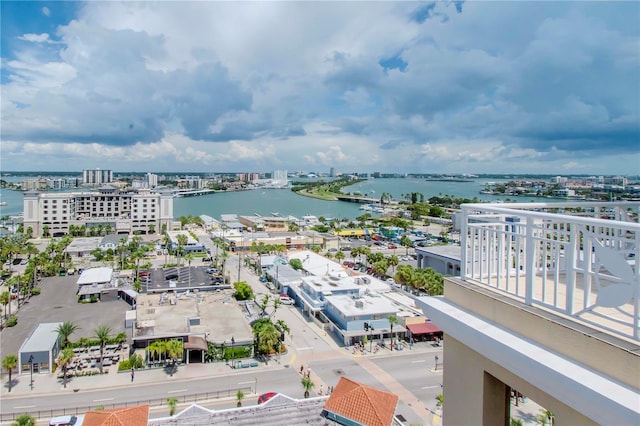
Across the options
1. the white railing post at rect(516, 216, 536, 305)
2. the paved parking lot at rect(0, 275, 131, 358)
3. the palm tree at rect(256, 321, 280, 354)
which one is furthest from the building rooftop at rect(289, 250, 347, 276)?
the white railing post at rect(516, 216, 536, 305)

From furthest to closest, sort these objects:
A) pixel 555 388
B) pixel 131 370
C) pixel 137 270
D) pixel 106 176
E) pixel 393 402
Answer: pixel 106 176
pixel 137 270
pixel 131 370
pixel 393 402
pixel 555 388

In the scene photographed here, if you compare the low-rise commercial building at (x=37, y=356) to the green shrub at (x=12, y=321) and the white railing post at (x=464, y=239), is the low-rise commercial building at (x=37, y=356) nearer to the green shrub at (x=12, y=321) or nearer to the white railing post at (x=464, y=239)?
the green shrub at (x=12, y=321)

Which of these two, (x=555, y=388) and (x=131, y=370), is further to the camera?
(x=131, y=370)

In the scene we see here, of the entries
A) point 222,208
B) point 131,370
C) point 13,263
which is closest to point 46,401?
point 131,370

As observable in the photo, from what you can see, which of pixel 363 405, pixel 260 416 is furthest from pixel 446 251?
pixel 260 416

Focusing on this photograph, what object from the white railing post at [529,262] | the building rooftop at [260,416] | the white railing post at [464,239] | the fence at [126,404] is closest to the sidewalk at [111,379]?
the fence at [126,404]

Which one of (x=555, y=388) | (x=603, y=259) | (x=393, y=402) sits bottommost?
(x=393, y=402)

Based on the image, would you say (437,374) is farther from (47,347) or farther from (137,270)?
(137,270)

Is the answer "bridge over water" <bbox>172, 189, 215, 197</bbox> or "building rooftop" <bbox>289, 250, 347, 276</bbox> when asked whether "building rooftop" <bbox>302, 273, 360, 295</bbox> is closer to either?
"building rooftop" <bbox>289, 250, 347, 276</bbox>

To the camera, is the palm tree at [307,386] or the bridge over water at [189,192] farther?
the bridge over water at [189,192]
